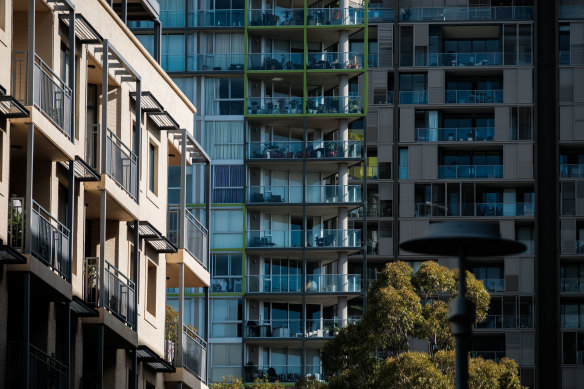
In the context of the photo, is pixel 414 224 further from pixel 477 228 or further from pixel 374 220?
pixel 477 228

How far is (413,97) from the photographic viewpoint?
108 m

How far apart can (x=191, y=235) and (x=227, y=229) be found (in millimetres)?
38007

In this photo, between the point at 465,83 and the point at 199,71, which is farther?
the point at 465,83

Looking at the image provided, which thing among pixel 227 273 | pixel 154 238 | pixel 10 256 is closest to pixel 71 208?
pixel 10 256

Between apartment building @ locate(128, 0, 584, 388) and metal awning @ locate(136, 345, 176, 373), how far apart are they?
128 feet

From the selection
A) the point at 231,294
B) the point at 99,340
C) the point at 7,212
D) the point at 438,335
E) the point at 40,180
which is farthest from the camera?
the point at 231,294

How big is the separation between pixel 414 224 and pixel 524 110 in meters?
10.5

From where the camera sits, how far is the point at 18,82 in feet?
116

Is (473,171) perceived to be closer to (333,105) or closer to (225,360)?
(333,105)

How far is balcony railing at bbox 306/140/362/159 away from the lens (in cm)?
9056

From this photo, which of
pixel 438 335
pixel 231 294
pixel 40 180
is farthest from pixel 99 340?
pixel 231 294

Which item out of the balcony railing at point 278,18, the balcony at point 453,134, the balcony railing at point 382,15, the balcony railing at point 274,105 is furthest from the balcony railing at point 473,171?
the balcony railing at point 278,18

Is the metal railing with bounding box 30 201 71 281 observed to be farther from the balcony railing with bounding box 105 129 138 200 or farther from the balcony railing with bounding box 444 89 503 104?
the balcony railing with bounding box 444 89 503 104

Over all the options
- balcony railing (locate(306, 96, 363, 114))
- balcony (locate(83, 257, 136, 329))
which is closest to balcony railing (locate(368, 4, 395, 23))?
balcony railing (locate(306, 96, 363, 114))
